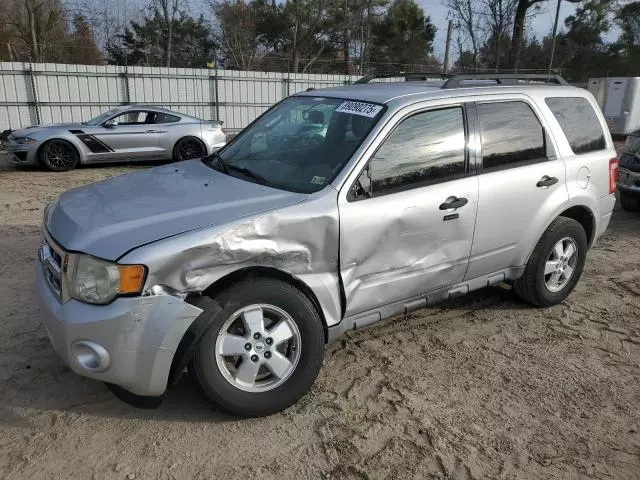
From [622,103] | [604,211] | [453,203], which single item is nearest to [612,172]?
[604,211]

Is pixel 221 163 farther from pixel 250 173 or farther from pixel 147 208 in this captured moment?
pixel 147 208

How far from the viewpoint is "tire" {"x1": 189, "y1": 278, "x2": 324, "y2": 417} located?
2832mm

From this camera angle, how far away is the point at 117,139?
38.3ft

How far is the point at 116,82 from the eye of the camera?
680 inches

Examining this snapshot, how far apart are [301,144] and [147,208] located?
118 cm

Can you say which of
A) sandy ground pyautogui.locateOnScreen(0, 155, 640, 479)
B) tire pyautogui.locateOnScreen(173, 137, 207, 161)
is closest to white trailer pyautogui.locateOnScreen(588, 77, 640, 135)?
tire pyautogui.locateOnScreen(173, 137, 207, 161)

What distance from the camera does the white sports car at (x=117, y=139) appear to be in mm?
11024

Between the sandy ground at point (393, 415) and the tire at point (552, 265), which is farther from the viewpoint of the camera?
the tire at point (552, 265)

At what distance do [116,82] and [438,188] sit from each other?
1610 centimetres

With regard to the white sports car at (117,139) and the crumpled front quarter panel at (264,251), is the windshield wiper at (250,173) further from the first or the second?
the white sports car at (117,139)

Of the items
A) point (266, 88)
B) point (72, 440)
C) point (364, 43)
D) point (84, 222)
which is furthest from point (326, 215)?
point (364, 43)

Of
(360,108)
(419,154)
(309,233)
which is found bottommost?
(309,233)

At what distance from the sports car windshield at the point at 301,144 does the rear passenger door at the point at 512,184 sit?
0.92 meters

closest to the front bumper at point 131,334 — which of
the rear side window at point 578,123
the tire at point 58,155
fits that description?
the rear side window at point 578,123
